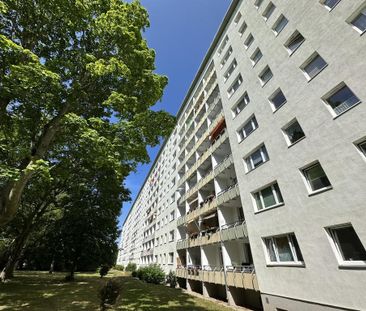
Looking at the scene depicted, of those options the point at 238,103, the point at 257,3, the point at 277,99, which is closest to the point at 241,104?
the point at 238,103

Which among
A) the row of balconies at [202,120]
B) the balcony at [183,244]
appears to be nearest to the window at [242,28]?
the row of balconies at [202,120]

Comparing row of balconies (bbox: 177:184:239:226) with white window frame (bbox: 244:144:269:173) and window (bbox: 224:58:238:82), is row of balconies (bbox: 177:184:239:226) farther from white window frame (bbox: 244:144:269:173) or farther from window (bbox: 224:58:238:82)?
window (bbox: 224:58:238:82)

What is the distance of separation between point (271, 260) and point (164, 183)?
107 ft

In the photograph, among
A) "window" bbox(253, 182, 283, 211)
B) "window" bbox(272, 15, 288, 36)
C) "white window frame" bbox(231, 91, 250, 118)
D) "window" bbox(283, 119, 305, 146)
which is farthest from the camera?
"white window frame" bbox(231, 91, 250, 118)

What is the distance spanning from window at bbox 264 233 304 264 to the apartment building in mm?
51

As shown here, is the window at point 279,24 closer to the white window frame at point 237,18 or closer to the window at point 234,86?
the window at point 234,86

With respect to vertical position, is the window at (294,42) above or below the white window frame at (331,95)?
above

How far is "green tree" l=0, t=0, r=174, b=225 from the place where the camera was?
30.5ft

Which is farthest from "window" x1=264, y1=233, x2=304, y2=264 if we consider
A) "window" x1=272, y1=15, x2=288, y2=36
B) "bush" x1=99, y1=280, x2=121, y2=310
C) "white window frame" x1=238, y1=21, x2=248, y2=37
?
"white window frame" x1=238, y1=21, x2=248, y2=37

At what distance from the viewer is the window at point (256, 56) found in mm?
17183

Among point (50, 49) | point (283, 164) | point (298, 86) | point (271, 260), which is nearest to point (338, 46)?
point (298, 86)

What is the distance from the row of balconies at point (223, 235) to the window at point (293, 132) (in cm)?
652

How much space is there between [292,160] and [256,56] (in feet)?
33.4

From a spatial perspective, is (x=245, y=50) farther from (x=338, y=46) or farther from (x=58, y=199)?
(x=58, y=199)
